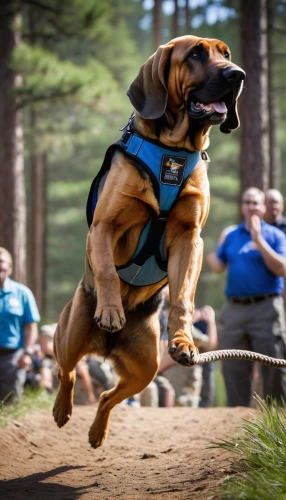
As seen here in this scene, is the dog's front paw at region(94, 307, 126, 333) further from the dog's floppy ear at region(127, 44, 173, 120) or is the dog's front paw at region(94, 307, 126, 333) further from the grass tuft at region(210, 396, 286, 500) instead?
the dog's floppy ear at region(127, 44, 173, 120)

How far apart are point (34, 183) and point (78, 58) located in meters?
10.1

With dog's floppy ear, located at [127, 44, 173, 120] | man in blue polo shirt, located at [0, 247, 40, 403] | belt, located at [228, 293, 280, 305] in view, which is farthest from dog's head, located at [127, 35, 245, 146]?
man in blue polo shirt, located at [0, 247, 40, 403]

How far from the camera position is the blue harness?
13.9ft

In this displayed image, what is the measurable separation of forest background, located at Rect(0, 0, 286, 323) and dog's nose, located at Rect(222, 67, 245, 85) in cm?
747

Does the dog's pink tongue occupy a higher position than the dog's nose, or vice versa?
the dog's nose

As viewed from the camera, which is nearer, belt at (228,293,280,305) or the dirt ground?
the dirt ground

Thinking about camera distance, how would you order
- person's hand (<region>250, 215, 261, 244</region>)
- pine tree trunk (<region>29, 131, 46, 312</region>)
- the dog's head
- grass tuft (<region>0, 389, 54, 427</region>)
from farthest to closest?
pine tree trunk (<region>29, 131, 46, 312</region>) → person's hand (<region>250, 215, 261, 244</region>) → grass tuft (<region>0, 389, 54, 427</region>) → the dog's head

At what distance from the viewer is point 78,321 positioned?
4949 mm

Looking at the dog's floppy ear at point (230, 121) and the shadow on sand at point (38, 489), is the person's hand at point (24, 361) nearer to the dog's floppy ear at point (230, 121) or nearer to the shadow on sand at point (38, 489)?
the shadow on sand at point (38, 489)

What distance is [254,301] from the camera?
24.6ft

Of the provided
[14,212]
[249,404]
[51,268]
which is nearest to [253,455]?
[249,404]

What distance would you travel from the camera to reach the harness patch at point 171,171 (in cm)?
423

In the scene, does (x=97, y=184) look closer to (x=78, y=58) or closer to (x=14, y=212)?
(x=14, y=212)

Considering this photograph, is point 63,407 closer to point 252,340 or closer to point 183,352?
point 183,352
